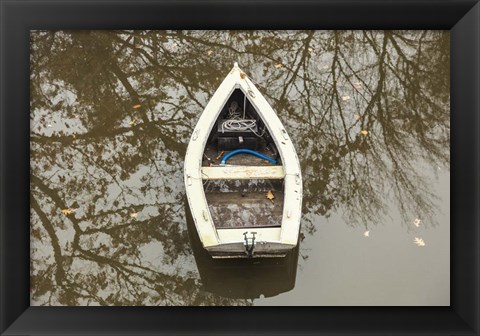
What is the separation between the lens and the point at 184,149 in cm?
444

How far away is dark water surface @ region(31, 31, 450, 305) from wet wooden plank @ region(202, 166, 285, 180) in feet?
1.74

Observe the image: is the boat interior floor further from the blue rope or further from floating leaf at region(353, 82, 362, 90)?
floating leaf at region(353, 82, 362, 90)

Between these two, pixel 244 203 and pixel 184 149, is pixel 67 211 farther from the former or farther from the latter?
pixel 244 203

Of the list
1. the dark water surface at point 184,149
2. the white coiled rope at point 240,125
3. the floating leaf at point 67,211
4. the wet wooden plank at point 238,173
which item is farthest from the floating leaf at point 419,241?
the floating leaf at point 67,211

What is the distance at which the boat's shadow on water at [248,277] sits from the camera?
395 centimetres

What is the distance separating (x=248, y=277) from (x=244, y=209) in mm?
662

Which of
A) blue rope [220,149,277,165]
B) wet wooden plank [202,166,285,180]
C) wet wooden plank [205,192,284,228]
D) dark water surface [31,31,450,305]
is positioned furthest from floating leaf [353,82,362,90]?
wet wooden plank [205,192,284,228]

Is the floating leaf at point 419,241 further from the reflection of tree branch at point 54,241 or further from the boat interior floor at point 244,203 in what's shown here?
the reflection of tree branch at point 54,241

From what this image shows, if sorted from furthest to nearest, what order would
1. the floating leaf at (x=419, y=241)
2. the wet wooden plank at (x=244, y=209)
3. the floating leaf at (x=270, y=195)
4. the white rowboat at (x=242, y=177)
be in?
1. the floating leaf at (x=419, y=241)
2. the floating leaf at (x=270, y=195)
3. the wet wooden plank at (x=244, y=209)
4. the white rowboat at (x=242, y=177)

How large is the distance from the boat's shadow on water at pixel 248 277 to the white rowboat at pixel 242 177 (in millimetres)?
313

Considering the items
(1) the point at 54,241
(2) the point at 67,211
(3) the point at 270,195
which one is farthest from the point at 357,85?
(1) the point at 54,241

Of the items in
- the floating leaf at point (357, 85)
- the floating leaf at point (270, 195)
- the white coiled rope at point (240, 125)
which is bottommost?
the floating leaf at point (270, 195)

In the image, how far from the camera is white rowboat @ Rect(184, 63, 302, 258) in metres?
3.59

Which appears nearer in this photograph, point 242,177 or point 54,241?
point 242,177
